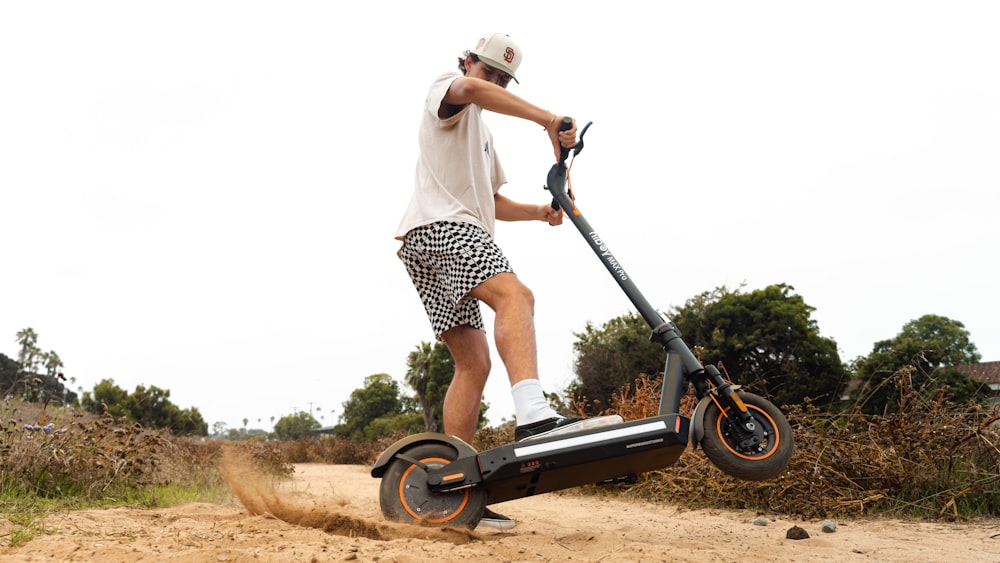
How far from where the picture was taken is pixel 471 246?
292 cm

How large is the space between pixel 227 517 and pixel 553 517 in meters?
1.75

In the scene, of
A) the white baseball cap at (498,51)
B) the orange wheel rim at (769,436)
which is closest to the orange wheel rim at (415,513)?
the orange wheel rim at (769,436)

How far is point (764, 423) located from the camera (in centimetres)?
271

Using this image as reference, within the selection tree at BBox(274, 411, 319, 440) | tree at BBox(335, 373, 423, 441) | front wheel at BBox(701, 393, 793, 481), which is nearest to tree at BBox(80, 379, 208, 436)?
tree at BBox(335, 373, 423, 441)

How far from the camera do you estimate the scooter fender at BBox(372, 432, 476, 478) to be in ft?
9.04

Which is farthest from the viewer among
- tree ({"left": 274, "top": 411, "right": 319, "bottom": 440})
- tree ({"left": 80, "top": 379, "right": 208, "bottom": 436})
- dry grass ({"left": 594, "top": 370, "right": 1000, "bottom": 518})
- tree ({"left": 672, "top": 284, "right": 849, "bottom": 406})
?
tree ({"left": 274, "top": 411, "right": 319, "bottom": 440})

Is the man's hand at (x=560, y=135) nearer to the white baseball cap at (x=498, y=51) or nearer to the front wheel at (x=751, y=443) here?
the white baseball cap at (x=498, y=51)

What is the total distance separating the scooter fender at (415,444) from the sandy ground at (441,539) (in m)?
0.21

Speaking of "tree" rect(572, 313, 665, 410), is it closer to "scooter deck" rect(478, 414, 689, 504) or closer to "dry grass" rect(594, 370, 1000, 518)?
"dry grass" rect(594, 370, 1000, 518)

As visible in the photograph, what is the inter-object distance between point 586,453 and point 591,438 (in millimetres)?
57

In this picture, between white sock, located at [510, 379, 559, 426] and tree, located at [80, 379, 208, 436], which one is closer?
white sock, located at [510, 379, 559, 426]

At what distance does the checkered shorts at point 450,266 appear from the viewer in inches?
114

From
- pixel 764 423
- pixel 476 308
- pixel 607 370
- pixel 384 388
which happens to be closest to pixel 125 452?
pixel 476 308

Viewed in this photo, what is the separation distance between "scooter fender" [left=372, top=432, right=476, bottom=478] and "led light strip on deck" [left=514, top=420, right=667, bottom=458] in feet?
0.85
